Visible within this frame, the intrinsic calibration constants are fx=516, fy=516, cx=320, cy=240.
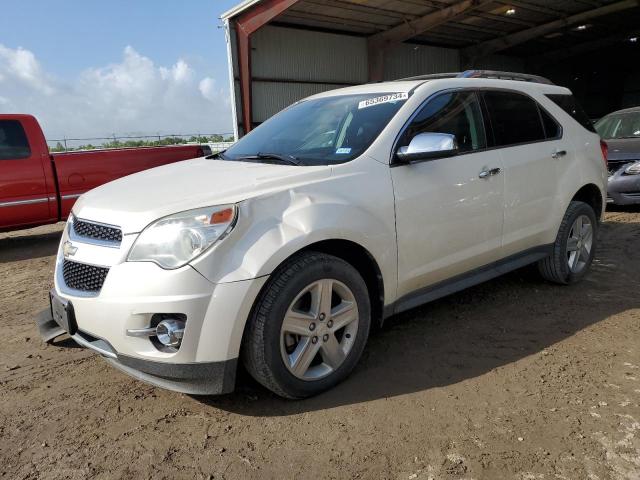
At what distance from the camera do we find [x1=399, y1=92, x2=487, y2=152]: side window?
3.32 metres

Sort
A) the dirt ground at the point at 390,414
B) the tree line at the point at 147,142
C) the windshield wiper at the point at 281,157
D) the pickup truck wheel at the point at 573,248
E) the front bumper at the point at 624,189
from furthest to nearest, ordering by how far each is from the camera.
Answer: the tree line at the point at 147,142 → the front bumper at the point at 624,189 → the pickup truck wheel at the point at 573,248 → the windshield wiper at the point at 281,157 → the dirt ground at the point at 390,414

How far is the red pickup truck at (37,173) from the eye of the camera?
7.01 metres

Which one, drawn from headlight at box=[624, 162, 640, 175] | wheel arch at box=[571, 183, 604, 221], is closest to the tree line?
headlight at box=[624, 162, 640, 175]

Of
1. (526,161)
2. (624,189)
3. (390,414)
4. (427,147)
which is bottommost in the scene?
(390,414)

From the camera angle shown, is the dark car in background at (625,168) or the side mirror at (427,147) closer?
the side mirror at (427,147)

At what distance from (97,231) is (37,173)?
17.5 feet

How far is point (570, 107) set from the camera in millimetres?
4547

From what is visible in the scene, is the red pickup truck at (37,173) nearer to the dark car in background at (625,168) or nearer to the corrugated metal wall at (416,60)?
the dark car in background at (625,168)

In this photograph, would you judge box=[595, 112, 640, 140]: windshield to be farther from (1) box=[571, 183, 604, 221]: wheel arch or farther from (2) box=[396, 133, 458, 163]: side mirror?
(2) box=[396, 133, 458, 163]: side mirror

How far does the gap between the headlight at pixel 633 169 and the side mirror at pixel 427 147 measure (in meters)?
5.91

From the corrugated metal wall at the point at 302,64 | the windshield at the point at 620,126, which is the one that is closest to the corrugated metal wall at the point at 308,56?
the corrugated metal wall at the point at 302,64

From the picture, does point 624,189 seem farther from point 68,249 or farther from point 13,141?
point 13,141

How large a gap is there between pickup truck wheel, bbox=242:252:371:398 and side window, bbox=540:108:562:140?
236cm

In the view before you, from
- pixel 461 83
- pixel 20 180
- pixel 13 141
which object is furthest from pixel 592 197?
pixel 13 141
